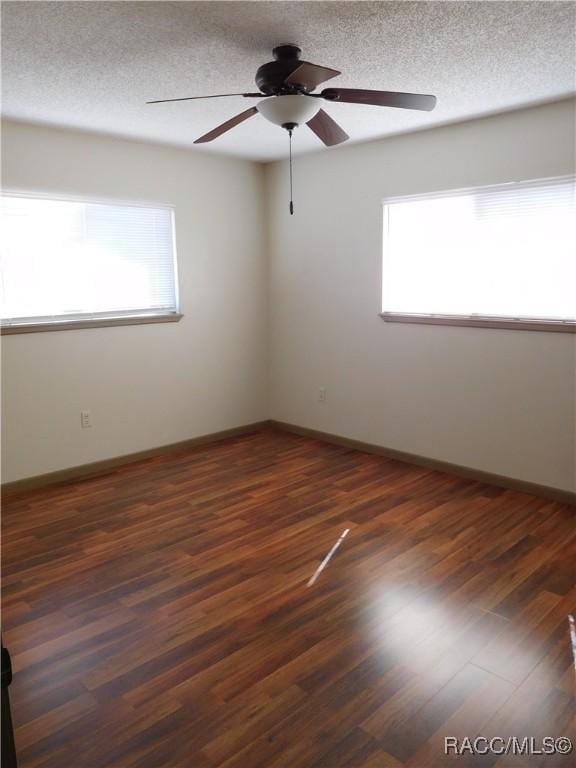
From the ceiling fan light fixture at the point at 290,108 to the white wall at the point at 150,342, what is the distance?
2.10 m

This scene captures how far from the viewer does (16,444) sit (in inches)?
158

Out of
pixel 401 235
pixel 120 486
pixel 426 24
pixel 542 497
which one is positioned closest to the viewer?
pixel 426 24

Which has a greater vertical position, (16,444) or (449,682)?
(16,444)

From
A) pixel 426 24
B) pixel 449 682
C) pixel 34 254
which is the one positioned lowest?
pixel 449 682

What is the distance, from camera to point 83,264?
13.9ft

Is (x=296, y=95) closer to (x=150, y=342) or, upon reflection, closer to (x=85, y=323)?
(x=85, y=323)

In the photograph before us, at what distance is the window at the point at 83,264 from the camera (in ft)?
12.8

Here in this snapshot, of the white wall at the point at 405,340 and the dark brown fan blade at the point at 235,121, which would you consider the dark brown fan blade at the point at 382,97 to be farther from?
the white wall at the point at 405,340

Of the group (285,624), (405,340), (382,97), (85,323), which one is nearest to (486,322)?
(405,340)

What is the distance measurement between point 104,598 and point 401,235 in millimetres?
3298

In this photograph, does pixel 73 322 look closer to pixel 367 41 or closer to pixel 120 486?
pixel 120 486

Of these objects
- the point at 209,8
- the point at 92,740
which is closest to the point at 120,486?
the point at 92,740

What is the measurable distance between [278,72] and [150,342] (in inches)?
104

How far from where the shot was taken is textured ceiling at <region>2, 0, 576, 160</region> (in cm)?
224
